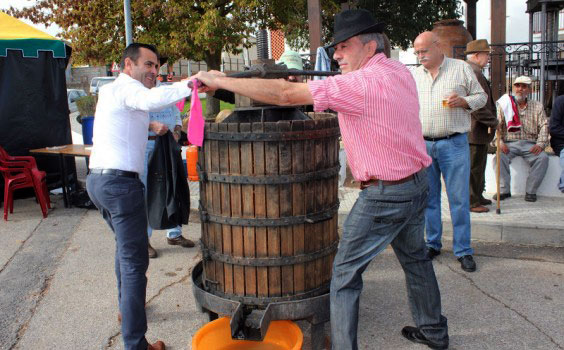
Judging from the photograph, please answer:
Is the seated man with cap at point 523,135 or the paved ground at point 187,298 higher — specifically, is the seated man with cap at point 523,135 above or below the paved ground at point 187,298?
above

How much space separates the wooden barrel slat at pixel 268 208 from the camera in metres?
3.16

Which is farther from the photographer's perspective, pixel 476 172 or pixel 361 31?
pixel 476 172

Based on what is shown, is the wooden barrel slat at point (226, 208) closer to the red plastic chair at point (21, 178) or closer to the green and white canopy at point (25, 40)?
the red plastic chair at point (21, 178)

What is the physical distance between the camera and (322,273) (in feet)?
11.5

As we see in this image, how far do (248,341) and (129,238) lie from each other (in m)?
1.01

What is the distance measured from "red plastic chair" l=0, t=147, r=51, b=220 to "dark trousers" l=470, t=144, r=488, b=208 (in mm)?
5698

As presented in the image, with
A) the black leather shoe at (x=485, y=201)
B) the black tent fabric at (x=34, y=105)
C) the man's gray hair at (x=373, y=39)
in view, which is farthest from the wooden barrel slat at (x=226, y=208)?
the black tent fabric at (x=34, y=105)

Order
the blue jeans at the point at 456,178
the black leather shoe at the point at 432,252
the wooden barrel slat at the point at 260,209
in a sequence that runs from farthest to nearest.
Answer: the black leather shoe at the point at 432,252, the blue jeans at the point at 456,178, the wooden barrel slat at the point at 260,209

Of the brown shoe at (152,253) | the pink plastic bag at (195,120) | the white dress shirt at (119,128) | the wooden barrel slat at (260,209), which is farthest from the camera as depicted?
the brown shoe at (152,253)

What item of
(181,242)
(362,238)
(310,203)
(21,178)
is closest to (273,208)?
(310,203)

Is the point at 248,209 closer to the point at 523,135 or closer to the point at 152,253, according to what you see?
the point at 152,253

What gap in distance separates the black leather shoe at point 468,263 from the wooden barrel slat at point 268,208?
6.19 feet

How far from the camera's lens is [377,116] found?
2.82 m

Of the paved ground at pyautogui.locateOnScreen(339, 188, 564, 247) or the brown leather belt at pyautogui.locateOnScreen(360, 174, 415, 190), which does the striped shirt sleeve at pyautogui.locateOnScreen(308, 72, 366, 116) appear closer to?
the brown leather belt at pyautogui.locateOnScreen(360, 174, 415, 190)
